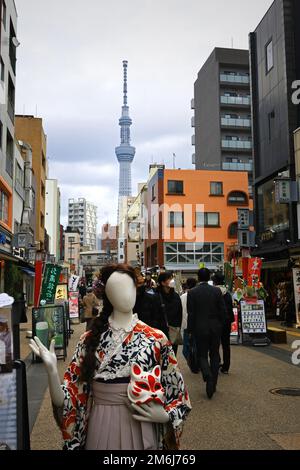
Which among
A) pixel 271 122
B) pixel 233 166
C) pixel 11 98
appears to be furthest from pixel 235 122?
pixel 271 122

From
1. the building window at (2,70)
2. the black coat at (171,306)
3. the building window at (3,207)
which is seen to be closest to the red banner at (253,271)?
the black coat at (171,306)

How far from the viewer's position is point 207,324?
672 cm

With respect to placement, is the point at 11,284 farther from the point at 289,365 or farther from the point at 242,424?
the point at 242,424

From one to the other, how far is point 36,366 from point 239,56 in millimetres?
49672

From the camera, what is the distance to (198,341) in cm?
673

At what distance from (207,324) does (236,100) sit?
48829mm

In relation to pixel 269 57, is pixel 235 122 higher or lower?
higher

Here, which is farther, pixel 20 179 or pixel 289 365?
pixel 20 179

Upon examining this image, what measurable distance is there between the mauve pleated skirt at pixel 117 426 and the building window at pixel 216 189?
4157cm

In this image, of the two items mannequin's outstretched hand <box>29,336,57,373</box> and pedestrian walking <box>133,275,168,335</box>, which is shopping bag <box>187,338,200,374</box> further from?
mannequin's outstretched hand <box>29,336,57,373</box>

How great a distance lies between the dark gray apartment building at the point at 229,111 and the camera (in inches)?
2015

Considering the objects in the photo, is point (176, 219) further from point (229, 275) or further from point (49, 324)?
point (49, 324)

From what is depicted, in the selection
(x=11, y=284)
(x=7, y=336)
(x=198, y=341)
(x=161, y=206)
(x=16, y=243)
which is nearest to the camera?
(x=7, y=336)

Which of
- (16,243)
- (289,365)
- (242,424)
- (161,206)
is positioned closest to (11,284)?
(16,243)
